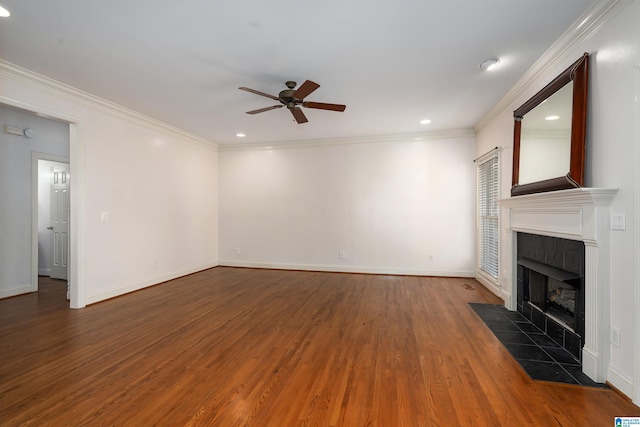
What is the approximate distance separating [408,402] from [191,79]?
3.79 meters

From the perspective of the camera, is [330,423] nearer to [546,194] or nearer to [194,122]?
[546,194]

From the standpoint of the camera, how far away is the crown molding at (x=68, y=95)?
294cm

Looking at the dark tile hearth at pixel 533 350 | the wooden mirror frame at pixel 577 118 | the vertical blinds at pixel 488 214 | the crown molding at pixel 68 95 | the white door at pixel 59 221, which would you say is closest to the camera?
the dark tile hearth at pixel 533 350

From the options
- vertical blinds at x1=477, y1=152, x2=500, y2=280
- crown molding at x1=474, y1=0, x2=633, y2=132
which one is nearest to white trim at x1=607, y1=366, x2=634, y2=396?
vertical blinds at x1=477, y1=152, x2=500, y2=280

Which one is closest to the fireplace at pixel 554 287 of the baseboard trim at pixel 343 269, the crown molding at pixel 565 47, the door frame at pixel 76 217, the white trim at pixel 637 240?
the white trim at pixel 637 240

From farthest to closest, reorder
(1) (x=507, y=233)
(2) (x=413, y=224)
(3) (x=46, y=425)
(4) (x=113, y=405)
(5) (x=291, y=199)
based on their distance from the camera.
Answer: (5) (x=291, y=199), (2) (x=413, y=224), (1) (x=507, y=233), (4) (x=113, y=405), (3) (x=46, y=425)

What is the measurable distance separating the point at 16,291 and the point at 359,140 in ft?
20.7

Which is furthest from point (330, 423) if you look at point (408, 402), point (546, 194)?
point (546, 194)

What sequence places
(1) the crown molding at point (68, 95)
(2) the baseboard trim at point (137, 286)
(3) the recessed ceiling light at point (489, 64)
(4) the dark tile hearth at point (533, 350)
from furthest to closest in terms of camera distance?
(2) the baseboard trim at point (137, 286) < (1) the crown molding at point (68, 95) < (3) the recessed ceiling light at point (489, 64) < (4) the dark tile hearth at point (533, 350)

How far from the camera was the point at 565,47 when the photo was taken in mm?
2465

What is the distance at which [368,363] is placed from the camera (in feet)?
7.48

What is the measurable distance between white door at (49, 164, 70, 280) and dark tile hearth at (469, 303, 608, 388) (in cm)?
711

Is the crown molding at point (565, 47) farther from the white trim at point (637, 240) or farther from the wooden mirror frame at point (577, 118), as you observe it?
the white trim at point (637, 240)

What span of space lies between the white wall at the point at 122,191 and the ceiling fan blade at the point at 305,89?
2.99 m
